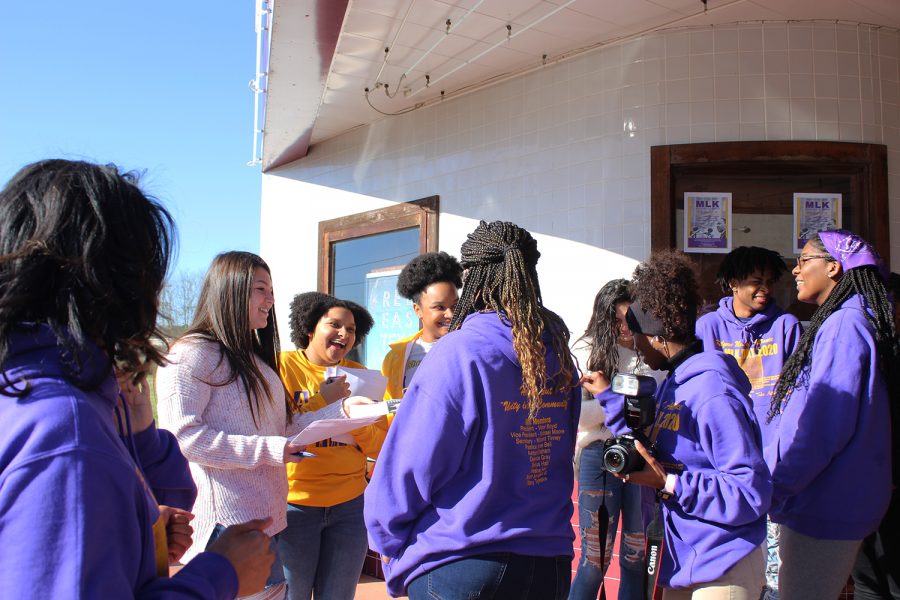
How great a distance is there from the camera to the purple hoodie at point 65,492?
0.94 m

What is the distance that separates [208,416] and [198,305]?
445 millimetres

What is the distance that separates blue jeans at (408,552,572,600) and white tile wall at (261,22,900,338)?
3.98 metres

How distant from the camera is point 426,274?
13.5ft

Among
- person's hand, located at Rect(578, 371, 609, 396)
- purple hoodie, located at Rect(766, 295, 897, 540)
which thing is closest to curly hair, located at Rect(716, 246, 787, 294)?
purple hoodie, located at Rect(766, 295, 897, 540)

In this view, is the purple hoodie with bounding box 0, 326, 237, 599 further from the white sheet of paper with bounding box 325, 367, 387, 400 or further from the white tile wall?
the white tile wall

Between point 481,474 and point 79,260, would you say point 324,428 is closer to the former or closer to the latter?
point 481,474

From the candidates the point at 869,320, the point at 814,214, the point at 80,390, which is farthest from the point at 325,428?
the point at 814,214

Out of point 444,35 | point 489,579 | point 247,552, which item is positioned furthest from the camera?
point 444,35

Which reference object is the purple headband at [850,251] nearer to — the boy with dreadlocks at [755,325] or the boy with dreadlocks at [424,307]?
the boy with dreadlocks at [755,325]

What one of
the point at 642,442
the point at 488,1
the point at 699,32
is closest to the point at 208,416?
the point at 642,442

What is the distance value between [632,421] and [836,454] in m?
0.83

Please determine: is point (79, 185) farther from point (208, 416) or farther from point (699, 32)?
point (699, 32)

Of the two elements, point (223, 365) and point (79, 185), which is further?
point (223, 365)

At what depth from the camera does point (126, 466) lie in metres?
1.05
